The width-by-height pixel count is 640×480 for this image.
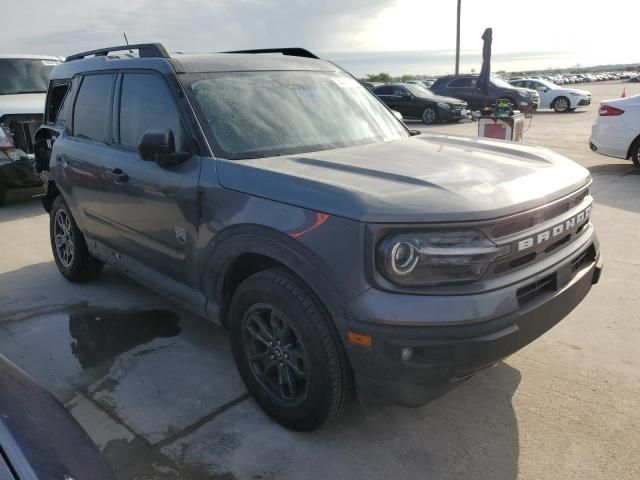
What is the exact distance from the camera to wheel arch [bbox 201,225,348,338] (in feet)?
7.77

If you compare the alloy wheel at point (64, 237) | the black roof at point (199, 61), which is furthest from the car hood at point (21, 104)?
the black roof at point (199, 61)

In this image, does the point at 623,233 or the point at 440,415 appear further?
the point at 623,233

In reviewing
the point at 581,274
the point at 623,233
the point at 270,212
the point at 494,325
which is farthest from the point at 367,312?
the point at 623,233

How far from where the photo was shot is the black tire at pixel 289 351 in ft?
8.06

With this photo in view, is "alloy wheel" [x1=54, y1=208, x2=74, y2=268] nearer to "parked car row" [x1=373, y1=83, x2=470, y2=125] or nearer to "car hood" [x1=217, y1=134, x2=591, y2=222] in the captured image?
"car hood" [x1=217, y1=134, x2=591, y2=222]

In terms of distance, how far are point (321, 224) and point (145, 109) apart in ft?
6.00

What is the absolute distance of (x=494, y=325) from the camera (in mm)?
2242

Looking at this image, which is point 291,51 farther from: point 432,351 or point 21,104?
point 21,104

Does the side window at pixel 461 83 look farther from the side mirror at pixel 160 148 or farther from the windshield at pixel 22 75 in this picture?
the side mirror at pixel 160 148

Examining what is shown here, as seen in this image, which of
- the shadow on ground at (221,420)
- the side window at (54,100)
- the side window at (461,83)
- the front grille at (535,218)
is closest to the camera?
the front grille at (535,218)

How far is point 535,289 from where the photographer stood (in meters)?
2.47

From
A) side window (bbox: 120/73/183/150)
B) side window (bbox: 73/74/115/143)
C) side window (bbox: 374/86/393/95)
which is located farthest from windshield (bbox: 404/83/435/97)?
side window (bbox: 120/73/183/150)

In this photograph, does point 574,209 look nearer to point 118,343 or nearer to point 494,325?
point 494,325

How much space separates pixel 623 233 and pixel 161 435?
5153mm
